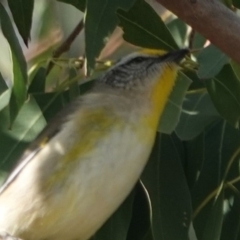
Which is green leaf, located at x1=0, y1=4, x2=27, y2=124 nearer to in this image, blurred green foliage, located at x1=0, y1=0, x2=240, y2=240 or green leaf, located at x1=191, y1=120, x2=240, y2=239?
blurred green foliage, located at x1=0, y1=0, x2=240, y2=240

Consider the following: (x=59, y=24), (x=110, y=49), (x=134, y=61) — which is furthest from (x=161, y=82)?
(x=59, y=24)

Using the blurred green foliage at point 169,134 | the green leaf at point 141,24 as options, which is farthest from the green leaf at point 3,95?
the green leaf at point 141,24

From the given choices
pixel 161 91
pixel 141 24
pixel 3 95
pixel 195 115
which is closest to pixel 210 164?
pixel 195 115

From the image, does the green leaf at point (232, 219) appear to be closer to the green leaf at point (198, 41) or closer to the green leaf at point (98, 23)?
the green leaf at point (198, 41)

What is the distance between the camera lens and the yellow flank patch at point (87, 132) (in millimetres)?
1607

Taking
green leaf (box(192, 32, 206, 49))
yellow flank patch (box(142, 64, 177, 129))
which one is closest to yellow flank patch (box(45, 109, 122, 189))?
yellow flank patch (box(142, 64, 177, 129))

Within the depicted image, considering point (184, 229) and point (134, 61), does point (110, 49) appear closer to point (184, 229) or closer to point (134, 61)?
point (134, 61)

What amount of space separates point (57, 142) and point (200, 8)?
1.49 feet

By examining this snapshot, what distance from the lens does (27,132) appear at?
1.83 metres

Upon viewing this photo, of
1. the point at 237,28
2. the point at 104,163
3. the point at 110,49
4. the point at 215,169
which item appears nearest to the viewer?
the point at 237,28

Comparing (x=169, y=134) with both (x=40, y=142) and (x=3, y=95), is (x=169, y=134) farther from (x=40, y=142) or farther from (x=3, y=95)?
(x=3, y=95)

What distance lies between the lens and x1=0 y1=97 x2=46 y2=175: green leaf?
5.78ft

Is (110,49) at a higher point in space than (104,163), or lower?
lower

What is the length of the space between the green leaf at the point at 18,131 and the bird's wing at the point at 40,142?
5cm
